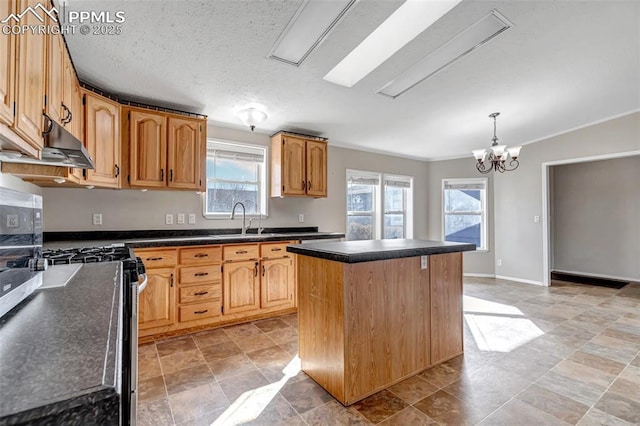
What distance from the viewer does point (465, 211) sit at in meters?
5.93

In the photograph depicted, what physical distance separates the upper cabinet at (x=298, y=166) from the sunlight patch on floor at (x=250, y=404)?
→ 2.37 m

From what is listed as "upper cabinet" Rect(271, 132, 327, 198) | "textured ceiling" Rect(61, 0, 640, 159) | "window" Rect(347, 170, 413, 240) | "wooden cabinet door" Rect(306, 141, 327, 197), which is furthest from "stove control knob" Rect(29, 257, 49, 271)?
"window" Rect(347, 170, 413, 240)

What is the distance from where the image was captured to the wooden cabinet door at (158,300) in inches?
111

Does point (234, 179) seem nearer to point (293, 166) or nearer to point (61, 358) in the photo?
point (293, 166)

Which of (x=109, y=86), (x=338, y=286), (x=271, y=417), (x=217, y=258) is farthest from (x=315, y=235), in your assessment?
(x=109, y=86)

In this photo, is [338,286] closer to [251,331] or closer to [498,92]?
[251,331]

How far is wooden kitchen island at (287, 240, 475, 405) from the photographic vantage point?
6.30 feet

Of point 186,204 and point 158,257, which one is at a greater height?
point 186,204

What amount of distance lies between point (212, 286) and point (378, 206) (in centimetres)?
330

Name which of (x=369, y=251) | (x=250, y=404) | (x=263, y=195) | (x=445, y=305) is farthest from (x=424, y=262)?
(x=263, y=195)

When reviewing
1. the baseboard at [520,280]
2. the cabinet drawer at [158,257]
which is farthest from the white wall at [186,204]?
the baseboard at [520,280]

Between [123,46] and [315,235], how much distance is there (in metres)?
2.64

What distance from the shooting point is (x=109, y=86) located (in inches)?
109
